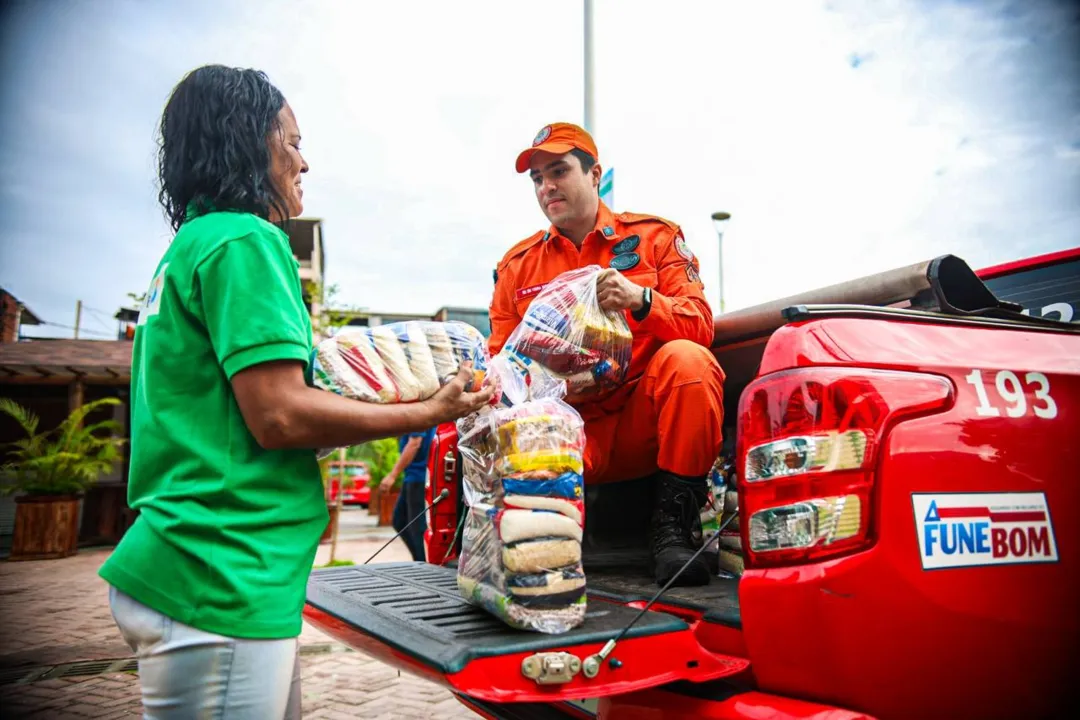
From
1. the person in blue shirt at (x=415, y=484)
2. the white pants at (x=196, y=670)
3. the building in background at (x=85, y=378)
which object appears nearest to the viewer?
the white pants at (x=196, y=670)

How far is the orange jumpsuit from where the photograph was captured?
2.45m

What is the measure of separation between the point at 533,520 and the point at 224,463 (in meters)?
0.68

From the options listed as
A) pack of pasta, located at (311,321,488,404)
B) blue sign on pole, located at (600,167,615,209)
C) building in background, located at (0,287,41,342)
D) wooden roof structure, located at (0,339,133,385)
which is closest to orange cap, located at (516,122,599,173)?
pack of pasta, located at (311,321,488,404)

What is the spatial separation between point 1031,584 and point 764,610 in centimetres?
53

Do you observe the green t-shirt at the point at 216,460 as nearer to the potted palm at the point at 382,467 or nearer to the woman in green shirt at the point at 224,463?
the woman in green shirt at the point at 224,463

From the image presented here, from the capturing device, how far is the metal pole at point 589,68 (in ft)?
23.7

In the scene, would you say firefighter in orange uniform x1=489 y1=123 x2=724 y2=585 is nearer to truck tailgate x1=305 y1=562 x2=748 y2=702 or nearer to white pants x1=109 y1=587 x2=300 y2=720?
truck tailgate x1=305 y1=562 x2=748 y2=702

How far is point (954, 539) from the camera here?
1.42 meters

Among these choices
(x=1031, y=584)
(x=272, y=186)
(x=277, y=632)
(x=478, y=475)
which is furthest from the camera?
(x=478, y=475)

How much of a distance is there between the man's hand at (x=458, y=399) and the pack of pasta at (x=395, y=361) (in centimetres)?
2

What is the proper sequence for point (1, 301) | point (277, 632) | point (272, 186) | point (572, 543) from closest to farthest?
point (277, 632)
point (272, 186)
point (572, 543)
point (1, 301)

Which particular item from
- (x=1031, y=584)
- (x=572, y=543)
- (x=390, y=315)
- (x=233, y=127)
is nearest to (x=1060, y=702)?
(x=1031, y=584)

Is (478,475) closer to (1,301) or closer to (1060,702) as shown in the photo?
(1060,702)

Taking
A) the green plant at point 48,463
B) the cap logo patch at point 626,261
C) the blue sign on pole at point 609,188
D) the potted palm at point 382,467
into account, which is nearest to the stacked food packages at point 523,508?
the cap logo patch at point 626,261
